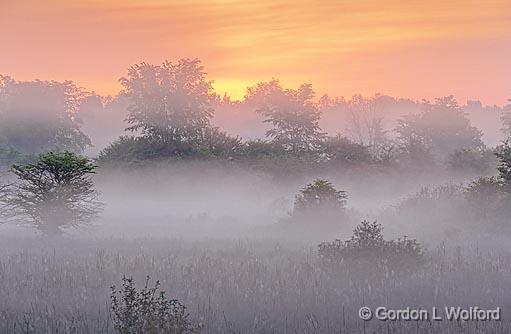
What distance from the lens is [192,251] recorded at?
17.2 meters

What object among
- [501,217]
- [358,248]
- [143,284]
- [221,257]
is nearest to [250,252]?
[221,257]

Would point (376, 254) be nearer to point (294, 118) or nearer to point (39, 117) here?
point (294, 118)

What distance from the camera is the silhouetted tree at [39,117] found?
246 ft

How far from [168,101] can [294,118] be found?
15006 mm

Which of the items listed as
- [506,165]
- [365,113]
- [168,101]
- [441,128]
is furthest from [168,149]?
[365,113]

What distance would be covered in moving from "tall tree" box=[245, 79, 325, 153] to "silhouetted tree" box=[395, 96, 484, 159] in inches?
554

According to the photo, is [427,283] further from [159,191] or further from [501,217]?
[159,191]

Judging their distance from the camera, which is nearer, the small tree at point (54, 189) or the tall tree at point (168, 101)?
the small tree at point (54, 189)

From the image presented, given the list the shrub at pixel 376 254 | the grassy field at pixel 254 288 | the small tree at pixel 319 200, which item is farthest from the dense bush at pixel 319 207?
the shrub at pixel 376 254

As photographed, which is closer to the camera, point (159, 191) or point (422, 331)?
point (422, 331)

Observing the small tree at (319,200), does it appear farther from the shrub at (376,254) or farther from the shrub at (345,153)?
the shrub at (345,153)

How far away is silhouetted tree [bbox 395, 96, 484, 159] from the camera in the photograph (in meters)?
76.9

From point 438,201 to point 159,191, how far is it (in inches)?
989

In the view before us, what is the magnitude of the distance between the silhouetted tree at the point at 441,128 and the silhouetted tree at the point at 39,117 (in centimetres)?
3994
